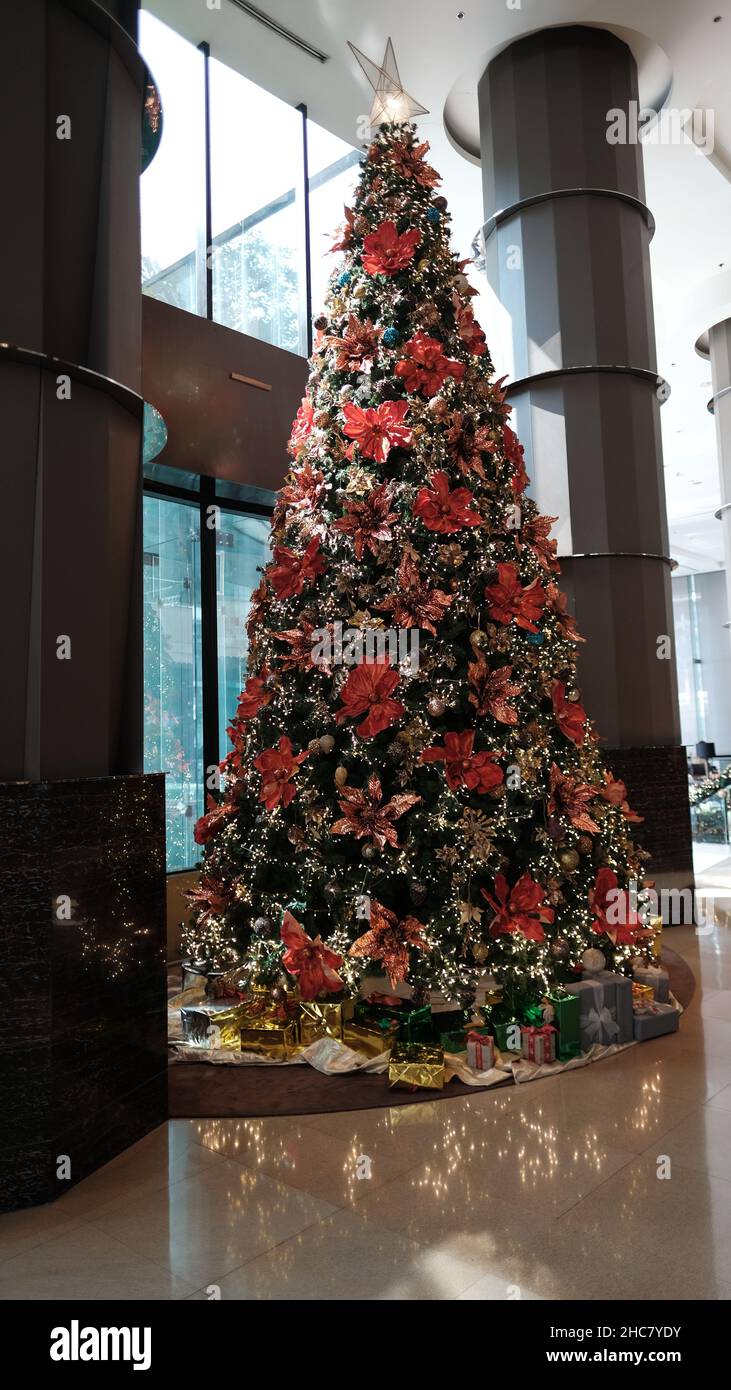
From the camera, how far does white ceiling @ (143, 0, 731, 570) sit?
6.29 m

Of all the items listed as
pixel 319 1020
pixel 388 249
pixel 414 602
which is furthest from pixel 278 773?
pixel 388 249

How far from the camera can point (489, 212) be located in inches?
273

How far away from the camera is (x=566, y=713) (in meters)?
4.33

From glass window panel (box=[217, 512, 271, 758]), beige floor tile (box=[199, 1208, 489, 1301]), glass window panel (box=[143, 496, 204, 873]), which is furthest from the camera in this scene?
glass window panel (box=[217, 512, 271, 758])

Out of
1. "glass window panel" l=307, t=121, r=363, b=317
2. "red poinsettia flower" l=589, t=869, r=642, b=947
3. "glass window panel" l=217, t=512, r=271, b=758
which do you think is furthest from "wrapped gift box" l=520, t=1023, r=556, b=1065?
"glass window panel" l=307, t=121, r=363, b=317

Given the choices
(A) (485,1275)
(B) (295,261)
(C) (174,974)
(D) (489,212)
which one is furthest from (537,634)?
(B) (295,261)

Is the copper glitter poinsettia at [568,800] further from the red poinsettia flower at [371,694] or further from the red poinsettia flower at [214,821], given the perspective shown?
the red poinsettia flower at [214,821]

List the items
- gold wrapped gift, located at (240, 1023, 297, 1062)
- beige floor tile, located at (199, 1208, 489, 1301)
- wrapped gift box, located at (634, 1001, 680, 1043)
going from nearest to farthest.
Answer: beige floor tile, located at (199, 1208, 489, 1301) < gold wrapped gift, located at (240, 1023, 297, 1062) < wrapped gift box, located at (634, 1001, 680, 1043)

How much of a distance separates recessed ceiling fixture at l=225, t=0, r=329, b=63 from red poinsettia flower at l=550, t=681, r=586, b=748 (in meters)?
5.62

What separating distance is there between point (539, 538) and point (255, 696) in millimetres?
1635

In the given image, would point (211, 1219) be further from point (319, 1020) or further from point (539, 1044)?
point (539, 1044)

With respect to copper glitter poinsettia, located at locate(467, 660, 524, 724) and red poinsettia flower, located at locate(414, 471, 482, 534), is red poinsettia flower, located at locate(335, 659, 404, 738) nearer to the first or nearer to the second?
copper glitter poinsettia, located at locate(467, 660, 524, 724)

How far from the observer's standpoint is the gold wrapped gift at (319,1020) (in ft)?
12.9

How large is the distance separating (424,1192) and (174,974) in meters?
3.28
